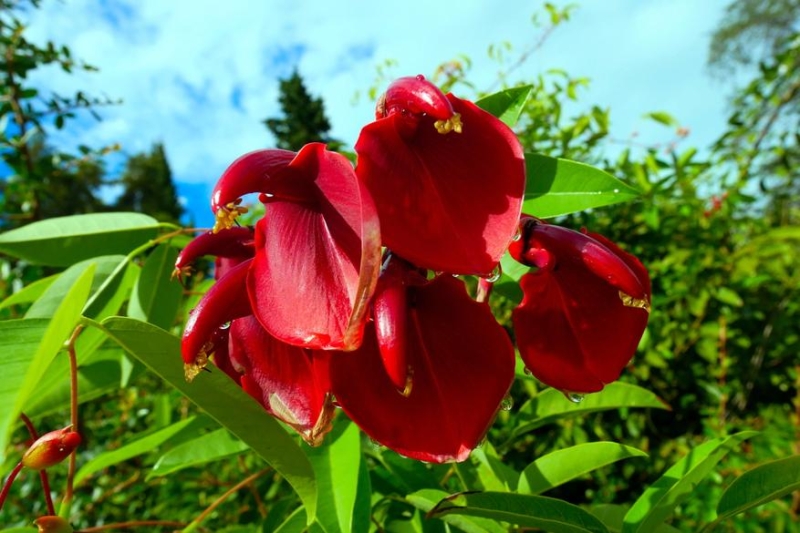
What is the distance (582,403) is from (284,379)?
452 mm

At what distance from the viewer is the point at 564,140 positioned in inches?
64.0

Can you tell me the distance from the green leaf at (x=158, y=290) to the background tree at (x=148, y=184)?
22.2 meters

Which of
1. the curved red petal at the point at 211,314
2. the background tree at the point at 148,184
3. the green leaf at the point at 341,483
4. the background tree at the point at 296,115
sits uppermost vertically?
the background tree at the point at 296,115

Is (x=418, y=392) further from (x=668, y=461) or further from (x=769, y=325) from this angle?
(x=769, y=325)

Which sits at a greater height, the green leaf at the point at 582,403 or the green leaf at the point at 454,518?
the green leaf at the point at 582,403

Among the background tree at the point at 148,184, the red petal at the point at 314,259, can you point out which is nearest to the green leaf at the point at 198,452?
the red petal at the point at 314,259

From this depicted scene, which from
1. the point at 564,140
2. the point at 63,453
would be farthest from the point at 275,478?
the point at 564,140

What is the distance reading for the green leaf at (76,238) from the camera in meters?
0.77

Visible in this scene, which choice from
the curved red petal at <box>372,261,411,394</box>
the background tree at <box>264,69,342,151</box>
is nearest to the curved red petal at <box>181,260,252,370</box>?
the curved red petal at <box>372,261,411,394</box>

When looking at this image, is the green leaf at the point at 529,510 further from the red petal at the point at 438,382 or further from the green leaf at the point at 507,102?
the green leaf at the point at 507,102

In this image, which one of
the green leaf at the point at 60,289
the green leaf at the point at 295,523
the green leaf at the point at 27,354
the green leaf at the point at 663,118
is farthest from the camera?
the green leaf at the point at 663,118

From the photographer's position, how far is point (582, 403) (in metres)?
0.76

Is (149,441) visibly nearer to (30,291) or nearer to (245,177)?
(30,291)

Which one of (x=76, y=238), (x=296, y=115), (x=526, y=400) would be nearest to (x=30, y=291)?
(x=76, y=238)
